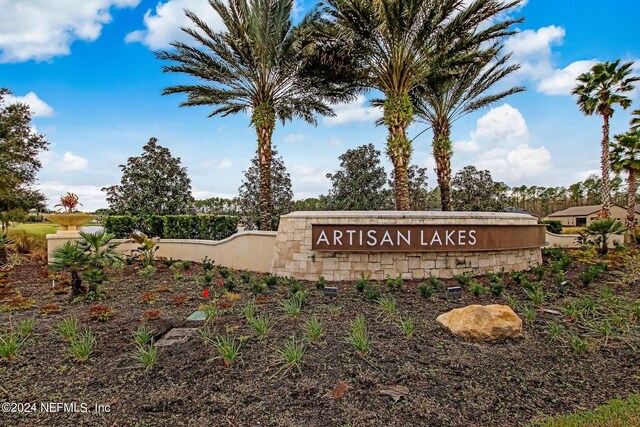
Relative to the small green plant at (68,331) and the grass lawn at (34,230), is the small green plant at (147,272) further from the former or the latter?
the grass lawn at (34,230)

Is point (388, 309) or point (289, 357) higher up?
point (388, 309)

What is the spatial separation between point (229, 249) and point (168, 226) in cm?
355

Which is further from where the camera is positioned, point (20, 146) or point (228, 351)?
point (20, 146)

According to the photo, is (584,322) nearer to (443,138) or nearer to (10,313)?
(10,313)

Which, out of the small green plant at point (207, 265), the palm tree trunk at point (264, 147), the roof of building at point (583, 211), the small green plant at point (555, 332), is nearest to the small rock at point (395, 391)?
the small green plant at point (555, 332)

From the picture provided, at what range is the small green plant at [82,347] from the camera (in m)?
4.08

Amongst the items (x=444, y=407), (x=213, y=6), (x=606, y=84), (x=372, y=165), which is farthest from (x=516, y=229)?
(x=606, y=84)

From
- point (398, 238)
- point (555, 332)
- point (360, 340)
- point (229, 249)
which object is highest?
point (398, 238)

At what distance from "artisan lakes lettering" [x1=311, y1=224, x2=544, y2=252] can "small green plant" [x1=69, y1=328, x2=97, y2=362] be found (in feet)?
16.2

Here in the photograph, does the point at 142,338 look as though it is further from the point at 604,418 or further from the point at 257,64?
the point at 257,64

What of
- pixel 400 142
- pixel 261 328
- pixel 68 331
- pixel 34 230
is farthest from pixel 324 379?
pixel 34 230

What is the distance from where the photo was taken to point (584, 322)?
5141 mm

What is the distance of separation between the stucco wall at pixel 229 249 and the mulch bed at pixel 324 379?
16.5ft

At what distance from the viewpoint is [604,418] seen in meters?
3.06
